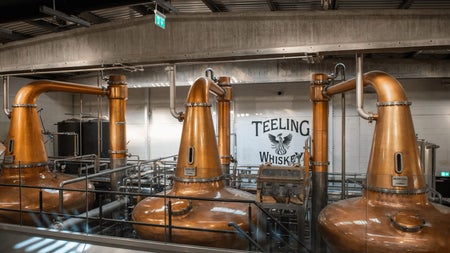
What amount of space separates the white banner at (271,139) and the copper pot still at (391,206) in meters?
4.53

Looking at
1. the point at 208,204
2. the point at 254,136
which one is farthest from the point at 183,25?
the point at 254,136

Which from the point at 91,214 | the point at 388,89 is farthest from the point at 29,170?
the point at 388,89

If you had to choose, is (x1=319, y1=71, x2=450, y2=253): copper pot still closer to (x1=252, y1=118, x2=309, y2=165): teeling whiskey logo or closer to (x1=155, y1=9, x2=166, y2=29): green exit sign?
(x1=155, y1=9, x2=166, y2=29): green exit sign

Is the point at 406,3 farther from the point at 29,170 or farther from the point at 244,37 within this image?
the point at 29,170

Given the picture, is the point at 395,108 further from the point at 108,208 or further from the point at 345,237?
the point at 108,208

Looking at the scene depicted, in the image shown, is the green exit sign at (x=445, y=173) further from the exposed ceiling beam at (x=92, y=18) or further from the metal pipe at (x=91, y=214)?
the exposed ceiling beam at (x=92, y=18)

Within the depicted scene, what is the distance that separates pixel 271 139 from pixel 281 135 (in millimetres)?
294

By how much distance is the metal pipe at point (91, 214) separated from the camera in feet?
13.7

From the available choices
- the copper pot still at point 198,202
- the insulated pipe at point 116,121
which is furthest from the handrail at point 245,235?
the insulated pipe at point 116,121

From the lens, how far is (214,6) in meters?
4.89

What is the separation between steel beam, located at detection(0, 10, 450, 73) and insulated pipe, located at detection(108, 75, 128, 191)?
4.08 feet

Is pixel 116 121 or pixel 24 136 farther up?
pixel 116 121

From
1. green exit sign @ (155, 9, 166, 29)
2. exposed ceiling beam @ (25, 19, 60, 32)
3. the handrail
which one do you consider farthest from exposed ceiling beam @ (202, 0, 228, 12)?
the handrail

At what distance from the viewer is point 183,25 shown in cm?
484
